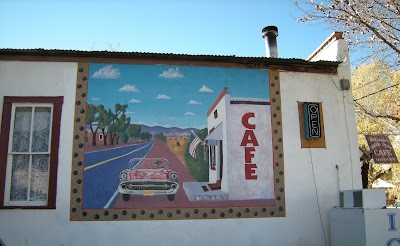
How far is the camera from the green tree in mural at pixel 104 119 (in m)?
8.58

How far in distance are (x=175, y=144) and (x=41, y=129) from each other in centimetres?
298

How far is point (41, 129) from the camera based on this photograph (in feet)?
28.1

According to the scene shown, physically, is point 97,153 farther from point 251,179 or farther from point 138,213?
point 251,179

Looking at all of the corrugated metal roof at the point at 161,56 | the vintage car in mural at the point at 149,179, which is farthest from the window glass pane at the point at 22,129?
the vintage car in mural at the point at 149,179

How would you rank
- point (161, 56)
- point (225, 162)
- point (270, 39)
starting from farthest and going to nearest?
point (270, 39), point (161, 56), point (225, 162)

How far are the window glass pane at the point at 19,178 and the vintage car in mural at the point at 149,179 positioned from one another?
6.60 feet

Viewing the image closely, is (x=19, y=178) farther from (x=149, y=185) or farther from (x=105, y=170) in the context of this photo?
(x=149, y=185)

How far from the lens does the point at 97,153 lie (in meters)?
8.49

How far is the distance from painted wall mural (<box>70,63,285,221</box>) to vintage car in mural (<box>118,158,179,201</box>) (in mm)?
22

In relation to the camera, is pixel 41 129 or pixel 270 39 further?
pixel 270 39

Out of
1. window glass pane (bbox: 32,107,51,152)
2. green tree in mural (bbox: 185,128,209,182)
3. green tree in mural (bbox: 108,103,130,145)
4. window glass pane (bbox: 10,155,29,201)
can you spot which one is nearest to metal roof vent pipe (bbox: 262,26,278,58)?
green tree in mural (bbox: 185,128,209,182)

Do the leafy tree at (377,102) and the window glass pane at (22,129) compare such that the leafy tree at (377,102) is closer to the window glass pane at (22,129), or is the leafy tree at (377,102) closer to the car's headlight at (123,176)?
the car's headlight at (123,176)

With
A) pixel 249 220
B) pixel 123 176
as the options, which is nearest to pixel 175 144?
pixel 123 176

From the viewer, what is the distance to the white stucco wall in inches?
319
